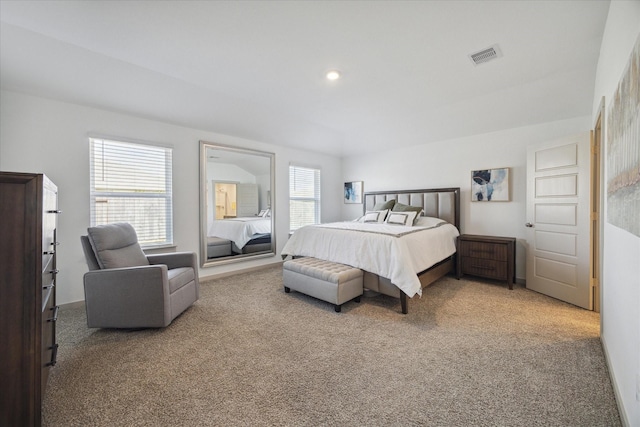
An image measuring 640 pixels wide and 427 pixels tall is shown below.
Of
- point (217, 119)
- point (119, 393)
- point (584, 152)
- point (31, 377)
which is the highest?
point (217, 119)

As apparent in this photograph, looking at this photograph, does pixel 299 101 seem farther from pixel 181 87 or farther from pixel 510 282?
pixel 510 282

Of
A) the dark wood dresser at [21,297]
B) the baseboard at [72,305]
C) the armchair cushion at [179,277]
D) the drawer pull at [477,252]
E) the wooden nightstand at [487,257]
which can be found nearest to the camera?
the dark wood dresser at [21,297]

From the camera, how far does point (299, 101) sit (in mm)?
3750

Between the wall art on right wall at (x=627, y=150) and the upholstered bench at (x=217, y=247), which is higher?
the wall art on right wall at (x=627, y=150)

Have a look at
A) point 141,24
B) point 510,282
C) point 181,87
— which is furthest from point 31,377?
point 510,282

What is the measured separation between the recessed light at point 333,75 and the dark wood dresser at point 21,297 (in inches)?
104

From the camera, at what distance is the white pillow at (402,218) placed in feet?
14.2

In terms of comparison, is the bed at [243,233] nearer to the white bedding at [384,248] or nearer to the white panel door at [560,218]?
the white bedding at [384,248]

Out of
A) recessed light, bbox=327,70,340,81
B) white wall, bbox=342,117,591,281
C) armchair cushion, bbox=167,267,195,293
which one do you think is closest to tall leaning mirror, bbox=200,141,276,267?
armchair cushion, bbox=167,267,195,293

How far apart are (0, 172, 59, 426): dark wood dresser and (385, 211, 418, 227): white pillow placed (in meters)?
4.13

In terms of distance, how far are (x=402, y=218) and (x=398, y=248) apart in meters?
1.57

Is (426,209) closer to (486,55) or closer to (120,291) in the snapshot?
(486,55)

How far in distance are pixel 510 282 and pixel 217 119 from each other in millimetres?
4923

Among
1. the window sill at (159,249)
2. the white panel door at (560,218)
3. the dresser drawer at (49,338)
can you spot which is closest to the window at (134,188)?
the window sill at (159,249)
